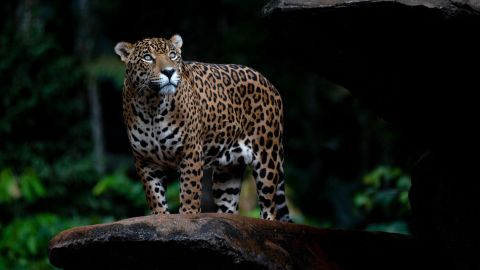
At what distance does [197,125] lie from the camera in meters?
9.85

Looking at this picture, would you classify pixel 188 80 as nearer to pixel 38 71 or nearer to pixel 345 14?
pixel 345 14

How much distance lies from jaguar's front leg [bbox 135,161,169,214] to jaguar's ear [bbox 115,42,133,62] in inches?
37.9

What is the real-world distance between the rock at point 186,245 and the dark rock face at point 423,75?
135cm

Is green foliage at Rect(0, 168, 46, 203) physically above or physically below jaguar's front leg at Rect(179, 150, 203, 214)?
below

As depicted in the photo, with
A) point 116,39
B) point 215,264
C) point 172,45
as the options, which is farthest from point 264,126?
point 116,39

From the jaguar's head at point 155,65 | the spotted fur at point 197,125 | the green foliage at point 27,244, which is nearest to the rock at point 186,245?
the spotted fur at point 197,125

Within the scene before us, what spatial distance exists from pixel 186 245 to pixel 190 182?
1.02 metres

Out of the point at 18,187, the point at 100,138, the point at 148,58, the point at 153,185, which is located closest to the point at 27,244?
the point at 18,187

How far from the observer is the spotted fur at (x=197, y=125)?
376 inches

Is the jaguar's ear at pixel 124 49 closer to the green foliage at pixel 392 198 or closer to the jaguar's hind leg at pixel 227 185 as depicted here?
the jaguar's hind leg at pixel 227 185

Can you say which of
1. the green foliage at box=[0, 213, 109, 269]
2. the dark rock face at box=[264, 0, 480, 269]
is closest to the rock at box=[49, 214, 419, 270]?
the dark rock face at box=[264, 0, 480, 269]

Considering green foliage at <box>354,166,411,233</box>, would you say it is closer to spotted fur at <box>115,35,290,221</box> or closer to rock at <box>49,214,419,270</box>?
spotted fur at <box>115,35,290,221</box>

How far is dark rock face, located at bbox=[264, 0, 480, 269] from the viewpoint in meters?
8.26

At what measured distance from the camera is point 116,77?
23.7 m
